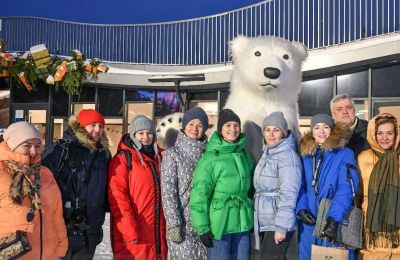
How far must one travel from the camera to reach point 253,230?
4.12 m

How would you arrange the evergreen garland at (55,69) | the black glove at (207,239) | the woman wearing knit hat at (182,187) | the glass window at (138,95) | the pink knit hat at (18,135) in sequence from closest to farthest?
the pink knit hat at (18,135)
the black glove at (207,239)
the woman wearing knit hat at (182,187)
the evergreen garland at (55,69)
the glass window at (138,95)

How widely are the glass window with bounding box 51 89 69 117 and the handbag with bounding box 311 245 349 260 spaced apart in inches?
464

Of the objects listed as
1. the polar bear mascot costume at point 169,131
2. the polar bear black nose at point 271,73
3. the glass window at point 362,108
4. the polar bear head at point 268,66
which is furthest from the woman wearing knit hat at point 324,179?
the glass window at point 362,108

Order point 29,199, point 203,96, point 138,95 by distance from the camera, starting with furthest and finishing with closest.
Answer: point 138,95 → point 203,96 → point 29,199

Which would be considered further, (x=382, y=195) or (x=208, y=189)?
(x=208, y=189)

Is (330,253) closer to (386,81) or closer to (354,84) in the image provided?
(386,81)

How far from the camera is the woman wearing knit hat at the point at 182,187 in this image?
157 inches

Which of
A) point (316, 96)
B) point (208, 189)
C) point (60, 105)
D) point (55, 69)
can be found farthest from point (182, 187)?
point (60, 105)

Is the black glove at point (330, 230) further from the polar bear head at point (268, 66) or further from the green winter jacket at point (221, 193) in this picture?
the polar bear head at point (268, 66)

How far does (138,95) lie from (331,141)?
34.1 ft

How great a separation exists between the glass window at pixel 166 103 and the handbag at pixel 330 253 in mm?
9915

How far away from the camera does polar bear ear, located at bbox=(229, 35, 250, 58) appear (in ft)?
19.0

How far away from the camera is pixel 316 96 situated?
11516mm

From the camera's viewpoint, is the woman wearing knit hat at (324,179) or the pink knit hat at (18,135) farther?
the woman wearing knit hat at (324,179)
